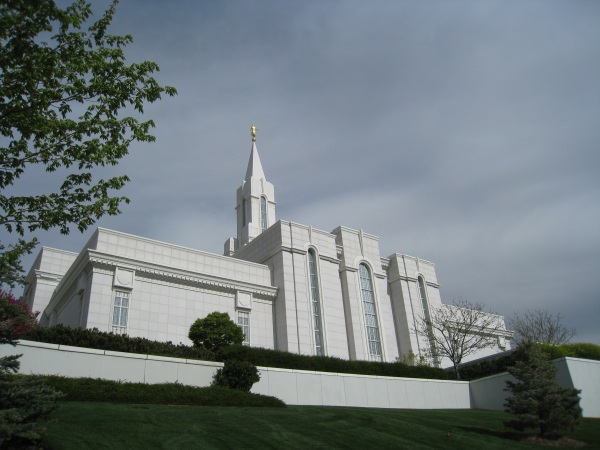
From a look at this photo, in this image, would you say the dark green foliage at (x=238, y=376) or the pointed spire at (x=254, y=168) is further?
the pointed spire at (x=254, y=168)

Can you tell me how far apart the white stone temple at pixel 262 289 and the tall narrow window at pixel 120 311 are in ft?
0.15

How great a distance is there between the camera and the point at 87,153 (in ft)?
34.0

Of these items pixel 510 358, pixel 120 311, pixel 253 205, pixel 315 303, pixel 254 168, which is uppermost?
pixel 254 168

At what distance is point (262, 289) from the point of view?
26312 mm

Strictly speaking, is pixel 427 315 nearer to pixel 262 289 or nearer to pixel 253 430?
pixel 262 289

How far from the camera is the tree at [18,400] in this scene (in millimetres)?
6823

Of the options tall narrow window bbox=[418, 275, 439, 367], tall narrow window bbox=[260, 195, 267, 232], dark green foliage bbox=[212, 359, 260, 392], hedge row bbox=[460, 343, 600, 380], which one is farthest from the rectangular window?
tall narrow window bbox=[418, 275, 439, 367]

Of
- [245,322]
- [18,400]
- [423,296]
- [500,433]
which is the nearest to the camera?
[18,400]

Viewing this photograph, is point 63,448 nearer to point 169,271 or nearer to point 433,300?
point 169,271

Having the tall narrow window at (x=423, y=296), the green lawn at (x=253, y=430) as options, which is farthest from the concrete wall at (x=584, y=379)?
the tall narrow window at (x=423, y=296)

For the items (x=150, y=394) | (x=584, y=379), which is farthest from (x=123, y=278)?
(x=584, y=379)

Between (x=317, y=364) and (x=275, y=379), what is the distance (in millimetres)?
2262

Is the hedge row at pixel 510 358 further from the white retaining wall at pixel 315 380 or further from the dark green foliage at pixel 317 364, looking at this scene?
the dark green foliage at pixel 317 364

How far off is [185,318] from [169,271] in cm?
233
